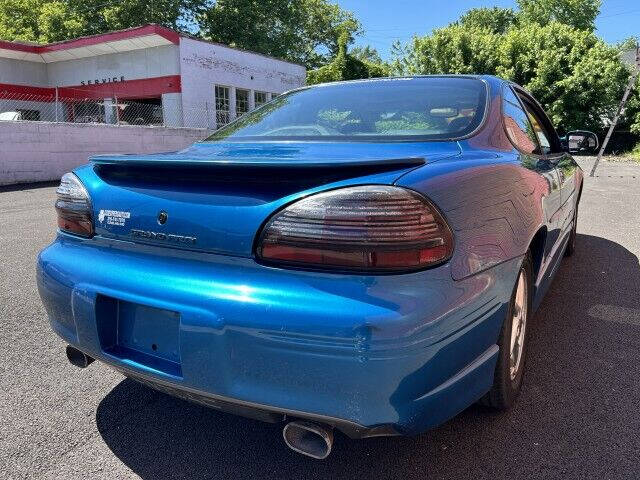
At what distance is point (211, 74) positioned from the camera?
20.1 m

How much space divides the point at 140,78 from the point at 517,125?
1983 cm

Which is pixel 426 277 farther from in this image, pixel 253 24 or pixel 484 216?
pixel 253 24

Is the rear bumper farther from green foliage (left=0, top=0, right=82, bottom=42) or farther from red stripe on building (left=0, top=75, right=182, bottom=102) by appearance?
green foliage (left=0, top=0, right=82, bottom=42)

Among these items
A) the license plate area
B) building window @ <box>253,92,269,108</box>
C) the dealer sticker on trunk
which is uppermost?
building window @ <box>253,92,269,108</box>

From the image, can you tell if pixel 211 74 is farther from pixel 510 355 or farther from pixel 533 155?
pixel 510 355

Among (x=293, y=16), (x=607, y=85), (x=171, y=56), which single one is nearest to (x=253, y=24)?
(x=293, y=16)

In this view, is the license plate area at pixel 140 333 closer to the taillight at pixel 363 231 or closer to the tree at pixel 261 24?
the taillight at pixel 363 231

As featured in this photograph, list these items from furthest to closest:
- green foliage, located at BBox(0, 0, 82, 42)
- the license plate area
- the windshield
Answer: green foliage, located at BBox(0, 0, 82, 42)
the windshield
the license plate area

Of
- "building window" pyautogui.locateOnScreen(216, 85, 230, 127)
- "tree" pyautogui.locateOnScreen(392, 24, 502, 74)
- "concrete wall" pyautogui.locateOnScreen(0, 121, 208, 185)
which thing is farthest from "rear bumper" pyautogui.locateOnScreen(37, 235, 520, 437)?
"tree" pyautogui.locateOnScreen(392, 24, 502, 74)

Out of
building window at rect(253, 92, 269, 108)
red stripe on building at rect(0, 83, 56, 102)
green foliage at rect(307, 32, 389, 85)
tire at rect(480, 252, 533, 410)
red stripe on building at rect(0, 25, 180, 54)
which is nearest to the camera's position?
tire at rect(480, 252, 533, 410)

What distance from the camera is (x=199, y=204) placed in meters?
1.77

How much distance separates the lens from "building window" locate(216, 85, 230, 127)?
20.7m

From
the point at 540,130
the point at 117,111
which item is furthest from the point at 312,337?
the point at 117,111

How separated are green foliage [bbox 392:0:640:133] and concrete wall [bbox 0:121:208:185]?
17.0 meters
